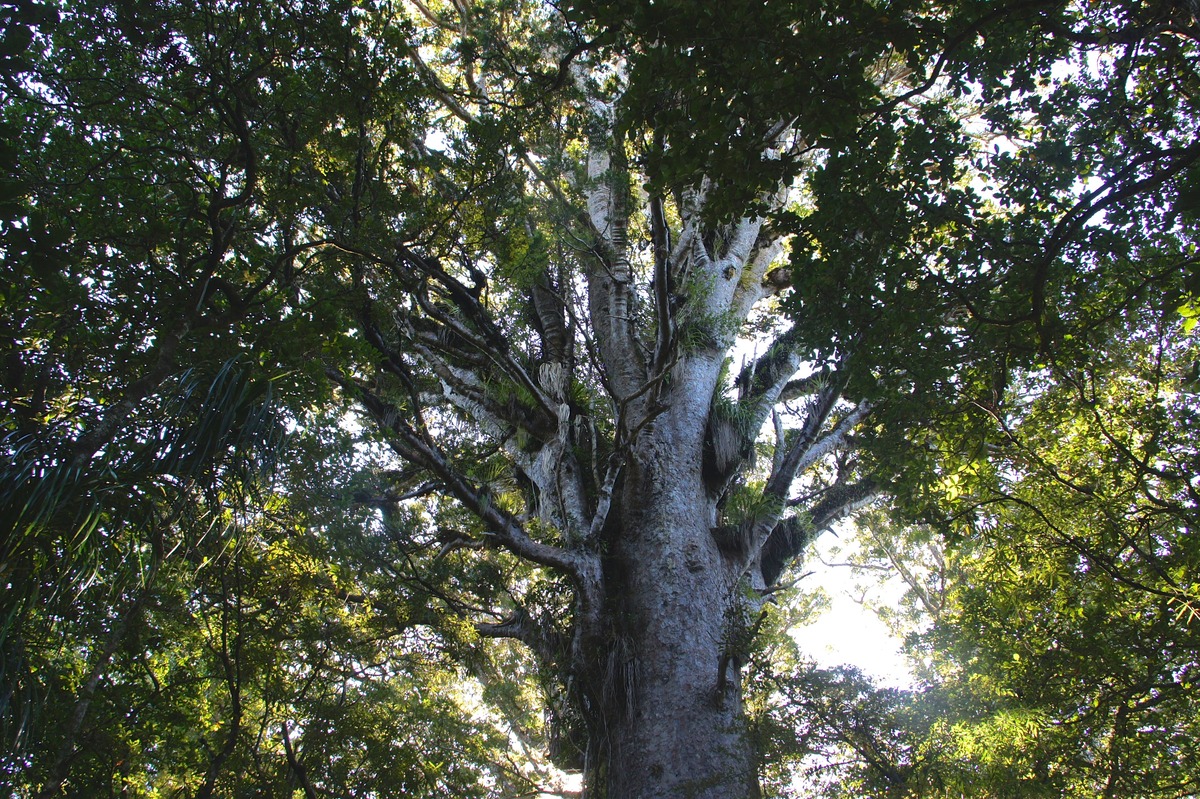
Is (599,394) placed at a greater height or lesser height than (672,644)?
greater

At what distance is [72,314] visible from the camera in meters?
3.41

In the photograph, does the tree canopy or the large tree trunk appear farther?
the large tree trunk

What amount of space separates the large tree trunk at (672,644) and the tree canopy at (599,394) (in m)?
0.03

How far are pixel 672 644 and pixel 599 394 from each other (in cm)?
259

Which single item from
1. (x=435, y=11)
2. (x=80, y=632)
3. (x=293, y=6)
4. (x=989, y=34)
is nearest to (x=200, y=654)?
(x=80, y=632)

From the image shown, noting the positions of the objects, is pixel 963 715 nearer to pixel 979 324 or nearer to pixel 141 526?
pixel 979 324

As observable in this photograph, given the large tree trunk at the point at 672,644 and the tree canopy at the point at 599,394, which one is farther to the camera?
the large tree trunk at the point at 672,644

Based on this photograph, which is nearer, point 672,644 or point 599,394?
point 672,644

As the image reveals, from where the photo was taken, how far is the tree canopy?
9.32 feet

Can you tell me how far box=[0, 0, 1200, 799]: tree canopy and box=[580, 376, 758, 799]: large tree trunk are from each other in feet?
0.09

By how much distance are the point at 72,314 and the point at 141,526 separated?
4.15ft

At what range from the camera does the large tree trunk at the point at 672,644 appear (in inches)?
141

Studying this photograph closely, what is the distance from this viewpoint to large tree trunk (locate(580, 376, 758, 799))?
3.57 m

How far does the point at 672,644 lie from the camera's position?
407 cm
